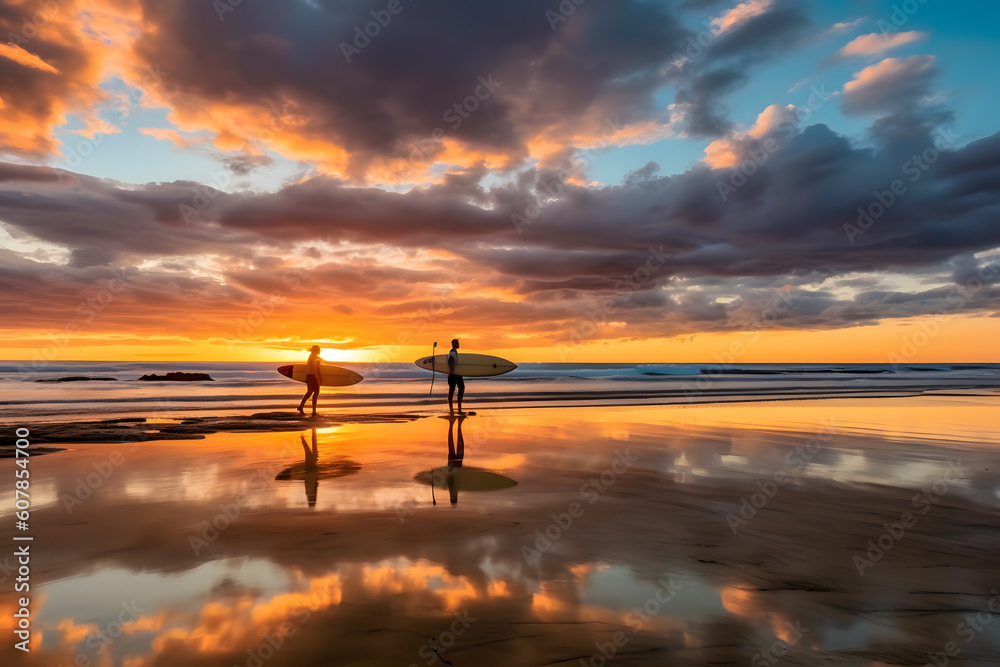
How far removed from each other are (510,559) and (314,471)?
6055 millimetres

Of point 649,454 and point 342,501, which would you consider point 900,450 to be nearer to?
point 649,454

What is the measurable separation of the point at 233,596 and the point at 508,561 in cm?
269

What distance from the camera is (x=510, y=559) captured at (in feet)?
18.7

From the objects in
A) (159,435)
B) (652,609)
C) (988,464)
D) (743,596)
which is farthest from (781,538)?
(159,435)

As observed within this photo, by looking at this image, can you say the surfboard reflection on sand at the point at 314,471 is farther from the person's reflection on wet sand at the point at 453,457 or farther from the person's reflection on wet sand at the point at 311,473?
the person's reflection on wet sand at the point at 453,457

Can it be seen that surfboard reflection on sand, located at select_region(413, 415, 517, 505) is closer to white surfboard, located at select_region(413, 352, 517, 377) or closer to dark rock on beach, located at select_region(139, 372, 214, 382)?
white surfboard, located at select_region(413, 352, 517, 377)

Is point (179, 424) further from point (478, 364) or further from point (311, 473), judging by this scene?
point (478, 364)

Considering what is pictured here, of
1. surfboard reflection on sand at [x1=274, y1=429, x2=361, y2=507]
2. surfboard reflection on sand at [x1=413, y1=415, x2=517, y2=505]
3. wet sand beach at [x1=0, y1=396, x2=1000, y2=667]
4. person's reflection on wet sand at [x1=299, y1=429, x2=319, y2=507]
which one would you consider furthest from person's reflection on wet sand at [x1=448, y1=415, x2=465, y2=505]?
person's reflection on wet sand at [x1=299, y1=429, x2=319, y2=507]

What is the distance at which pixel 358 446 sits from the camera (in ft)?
44.8

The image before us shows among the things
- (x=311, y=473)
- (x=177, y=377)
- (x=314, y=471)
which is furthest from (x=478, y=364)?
(x=177, y=377)

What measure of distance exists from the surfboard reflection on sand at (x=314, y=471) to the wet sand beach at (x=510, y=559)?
9 centimetres

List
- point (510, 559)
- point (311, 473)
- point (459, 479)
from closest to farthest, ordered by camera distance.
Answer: point (510, 559) < point (459, 479) < point (311, 473)

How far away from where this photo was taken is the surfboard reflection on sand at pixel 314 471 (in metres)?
9.33

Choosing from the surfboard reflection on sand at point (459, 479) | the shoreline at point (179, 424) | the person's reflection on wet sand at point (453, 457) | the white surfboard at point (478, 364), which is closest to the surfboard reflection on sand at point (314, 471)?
the surfboard reflection on sand at point (459, 479)
